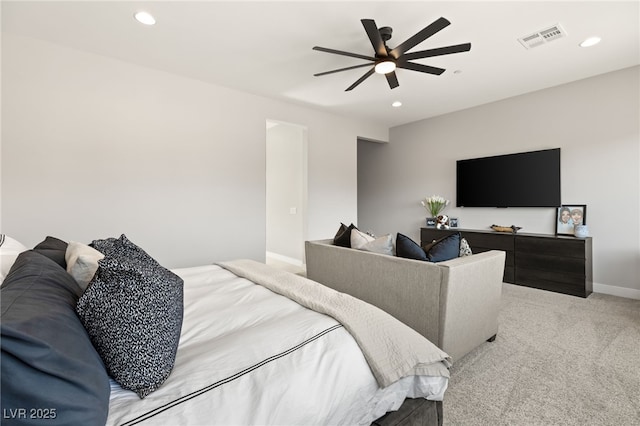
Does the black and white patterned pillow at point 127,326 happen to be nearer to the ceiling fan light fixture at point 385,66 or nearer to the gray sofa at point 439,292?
the gray sofa at point 439,292

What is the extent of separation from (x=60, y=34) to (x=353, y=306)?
145 inches

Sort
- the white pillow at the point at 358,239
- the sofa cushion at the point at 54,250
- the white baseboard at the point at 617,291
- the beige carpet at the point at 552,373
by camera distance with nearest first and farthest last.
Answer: the sofa cushion at the point at 54,250, the beige carpet at the point at 552,373, the white pillow at the point at 358,239, the white baseboard at the point at 617,291

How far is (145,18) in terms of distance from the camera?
8.35 feet

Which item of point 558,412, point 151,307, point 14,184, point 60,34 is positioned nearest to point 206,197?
point 14,184

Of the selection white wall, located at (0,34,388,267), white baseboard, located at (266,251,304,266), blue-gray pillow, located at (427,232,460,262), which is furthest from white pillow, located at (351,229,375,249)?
white baseboard, located at (266,251,304,266)

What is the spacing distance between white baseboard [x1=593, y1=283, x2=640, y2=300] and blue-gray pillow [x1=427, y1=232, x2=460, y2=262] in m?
3.00

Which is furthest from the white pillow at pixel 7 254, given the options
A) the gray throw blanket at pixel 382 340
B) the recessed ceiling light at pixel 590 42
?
the recessed ceiling light at pixel 590 42

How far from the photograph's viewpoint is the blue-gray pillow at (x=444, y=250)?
2.16 meters

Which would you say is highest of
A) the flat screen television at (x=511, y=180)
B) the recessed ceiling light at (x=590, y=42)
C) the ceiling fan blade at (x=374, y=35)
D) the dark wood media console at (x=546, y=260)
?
the recessed ceiling light at (x=590, y=42)

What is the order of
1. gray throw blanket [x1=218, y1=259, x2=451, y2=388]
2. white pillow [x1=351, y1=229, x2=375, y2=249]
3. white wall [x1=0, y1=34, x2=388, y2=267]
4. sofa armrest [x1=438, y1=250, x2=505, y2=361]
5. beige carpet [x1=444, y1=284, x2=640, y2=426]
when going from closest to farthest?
gray throw blanket [x1=218, y1=259, x2=451, y2=388] < beige carpet [x1=444, y1=284, x2=640, y2=426] < sofa armrest [x1=438, y1=250, x2=505, y2=361] < white pillow [x1=351, y1=229, x2=375, y2=249] < white wall [x1=0, y1=34, x2=388, y2=267]

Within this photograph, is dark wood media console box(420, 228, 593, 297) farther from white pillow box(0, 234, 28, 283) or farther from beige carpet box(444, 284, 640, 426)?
white pillow box(0, 234, 28, 283)

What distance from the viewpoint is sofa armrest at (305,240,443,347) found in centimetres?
197

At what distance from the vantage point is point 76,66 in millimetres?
3066

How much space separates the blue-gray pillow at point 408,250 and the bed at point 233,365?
37.2 inches
